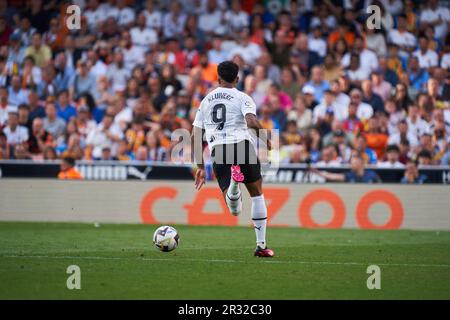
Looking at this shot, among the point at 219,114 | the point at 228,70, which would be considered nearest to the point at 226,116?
the point at 219,114

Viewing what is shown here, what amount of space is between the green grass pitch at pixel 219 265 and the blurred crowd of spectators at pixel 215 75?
15.5 feet

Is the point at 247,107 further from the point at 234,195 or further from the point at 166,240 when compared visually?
the point at 166,240

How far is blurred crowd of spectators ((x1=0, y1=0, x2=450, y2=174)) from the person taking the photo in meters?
20.7

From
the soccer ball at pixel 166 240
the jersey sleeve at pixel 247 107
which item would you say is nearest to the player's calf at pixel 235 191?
the jersey sleeve at pixel 247 107

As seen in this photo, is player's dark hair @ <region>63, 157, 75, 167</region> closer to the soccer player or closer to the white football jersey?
the soccer player

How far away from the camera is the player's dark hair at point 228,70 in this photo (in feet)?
39.1

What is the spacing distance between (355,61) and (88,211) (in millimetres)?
7606

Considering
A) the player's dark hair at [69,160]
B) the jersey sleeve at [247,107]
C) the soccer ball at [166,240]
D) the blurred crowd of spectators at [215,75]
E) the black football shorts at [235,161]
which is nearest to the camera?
the jersey sleeve at [247,107]

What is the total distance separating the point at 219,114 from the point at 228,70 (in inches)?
23.3

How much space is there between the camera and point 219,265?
11203mm

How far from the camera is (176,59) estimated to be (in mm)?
23578

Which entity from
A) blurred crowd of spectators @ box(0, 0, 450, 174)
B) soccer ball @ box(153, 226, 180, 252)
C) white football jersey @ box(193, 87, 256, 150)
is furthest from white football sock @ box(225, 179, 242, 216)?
blurred crowd of spectators @ box(0, 0, 450, 174)

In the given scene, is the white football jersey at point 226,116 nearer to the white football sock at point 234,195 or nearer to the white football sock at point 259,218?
the white football sock at point 234,195

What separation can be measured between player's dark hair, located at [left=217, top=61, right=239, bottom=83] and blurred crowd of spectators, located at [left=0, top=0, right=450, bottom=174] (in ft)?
26.0
